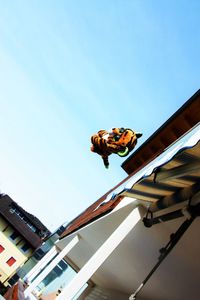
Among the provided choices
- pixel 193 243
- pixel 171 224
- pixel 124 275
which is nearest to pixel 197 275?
pixel 193 243

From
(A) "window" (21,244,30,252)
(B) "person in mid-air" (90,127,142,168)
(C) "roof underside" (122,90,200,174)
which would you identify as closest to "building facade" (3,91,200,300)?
(C) "roof underside" (122,90,200,174)

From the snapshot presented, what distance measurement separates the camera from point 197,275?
586 cm

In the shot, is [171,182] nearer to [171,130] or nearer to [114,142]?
[114,142]

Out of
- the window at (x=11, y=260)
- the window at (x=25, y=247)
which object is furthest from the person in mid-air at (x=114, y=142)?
the window at (x=25, y=247)

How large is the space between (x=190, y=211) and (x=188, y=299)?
4.43m

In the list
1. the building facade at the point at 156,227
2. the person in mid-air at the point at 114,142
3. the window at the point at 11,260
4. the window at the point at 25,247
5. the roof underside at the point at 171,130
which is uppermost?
the roof underside at the point at 171,130

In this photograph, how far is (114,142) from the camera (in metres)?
9.09

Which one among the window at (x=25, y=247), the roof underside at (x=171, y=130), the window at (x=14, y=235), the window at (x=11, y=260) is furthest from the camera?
the window at (x=25, y=247)

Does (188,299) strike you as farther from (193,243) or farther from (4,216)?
(4,216)

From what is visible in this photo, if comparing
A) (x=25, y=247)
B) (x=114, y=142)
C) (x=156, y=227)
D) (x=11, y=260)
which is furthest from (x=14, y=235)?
(x=156, y=227)

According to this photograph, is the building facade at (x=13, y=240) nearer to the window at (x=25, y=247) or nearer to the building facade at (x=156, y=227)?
the window at (x=25, y=247)

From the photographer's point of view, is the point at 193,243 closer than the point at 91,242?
Yes

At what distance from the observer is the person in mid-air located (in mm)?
8925

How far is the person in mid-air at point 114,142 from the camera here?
893 cm
